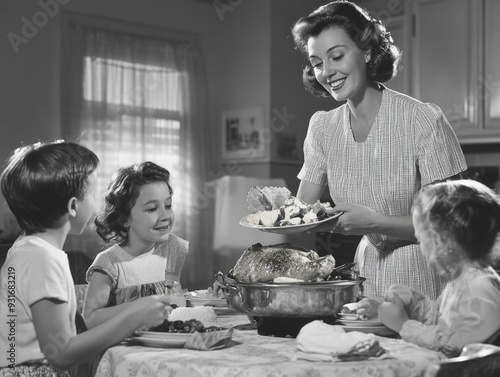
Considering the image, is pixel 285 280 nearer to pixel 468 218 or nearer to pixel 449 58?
pixel 468 218

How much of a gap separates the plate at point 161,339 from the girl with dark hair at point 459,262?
18.4 inches

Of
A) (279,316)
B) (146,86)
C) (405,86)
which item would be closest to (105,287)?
(279,316)

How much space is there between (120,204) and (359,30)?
3.05 ft

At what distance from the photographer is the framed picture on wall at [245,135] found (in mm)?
5688

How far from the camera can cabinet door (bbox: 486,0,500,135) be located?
181 inches

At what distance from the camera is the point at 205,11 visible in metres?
6.07

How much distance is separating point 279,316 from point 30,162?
650 mm

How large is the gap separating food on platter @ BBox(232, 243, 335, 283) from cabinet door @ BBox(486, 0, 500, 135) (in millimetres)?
3381

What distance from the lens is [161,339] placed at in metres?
1.47

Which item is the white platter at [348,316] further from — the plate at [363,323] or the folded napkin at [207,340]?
the folded napkin at [207,340]

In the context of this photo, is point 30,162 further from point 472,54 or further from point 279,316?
point 472,54

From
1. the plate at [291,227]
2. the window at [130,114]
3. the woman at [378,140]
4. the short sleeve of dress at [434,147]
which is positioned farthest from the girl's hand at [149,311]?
the window at [130,114]

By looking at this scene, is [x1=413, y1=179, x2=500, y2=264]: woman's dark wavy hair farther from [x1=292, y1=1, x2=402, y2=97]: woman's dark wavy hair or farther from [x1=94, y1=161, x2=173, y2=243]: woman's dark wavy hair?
[x1=94, y1=161, x2=173, y2=243]: woman's dark wavy hair

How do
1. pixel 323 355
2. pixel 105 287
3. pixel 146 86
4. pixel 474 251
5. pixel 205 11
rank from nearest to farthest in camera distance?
Answer: 1. pixel 323 355
2. pixel 474 251
3. pixel 105 287
4. pixel 146 86
5. pixel 205 11
